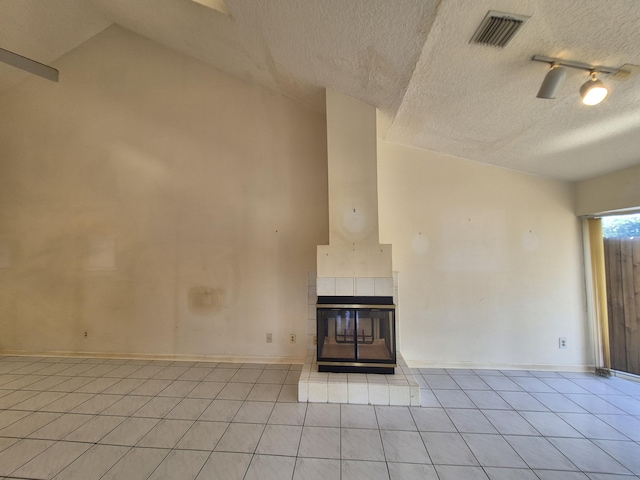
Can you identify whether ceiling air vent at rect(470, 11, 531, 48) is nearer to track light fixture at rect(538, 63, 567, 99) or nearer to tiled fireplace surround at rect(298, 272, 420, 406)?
track light fixture at rect(538, 63, 567, 99)

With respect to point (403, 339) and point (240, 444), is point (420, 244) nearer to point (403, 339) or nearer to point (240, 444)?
point (403, 339)

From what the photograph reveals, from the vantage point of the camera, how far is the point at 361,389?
230cm

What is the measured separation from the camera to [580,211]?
2885 millimetres

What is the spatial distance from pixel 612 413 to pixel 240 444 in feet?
9.28

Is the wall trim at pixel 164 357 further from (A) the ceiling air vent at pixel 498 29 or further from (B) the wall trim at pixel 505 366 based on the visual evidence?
(A) the ceiling air vent at pixel 498 29

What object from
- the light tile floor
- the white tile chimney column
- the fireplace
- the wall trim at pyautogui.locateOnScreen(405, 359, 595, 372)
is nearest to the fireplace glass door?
the fireplace

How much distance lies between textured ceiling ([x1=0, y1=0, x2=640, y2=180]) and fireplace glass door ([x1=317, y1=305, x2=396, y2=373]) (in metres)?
1.78

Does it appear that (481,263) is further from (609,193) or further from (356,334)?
(356,334)

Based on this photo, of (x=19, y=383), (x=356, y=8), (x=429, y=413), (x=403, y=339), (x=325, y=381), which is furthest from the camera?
(x=403, y=339)

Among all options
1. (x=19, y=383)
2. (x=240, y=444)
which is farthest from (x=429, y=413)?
(x=19, y=383)

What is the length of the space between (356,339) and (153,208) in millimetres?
2844

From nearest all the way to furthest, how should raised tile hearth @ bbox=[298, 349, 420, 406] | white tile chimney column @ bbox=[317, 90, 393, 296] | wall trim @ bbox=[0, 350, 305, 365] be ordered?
raised tile hearth @ bbox=[298, 349, 420, 406], white tile chimney column @ bbox=[317, 90, 393, 296], wall trim @ bbox=[0, 350, 305, 365]

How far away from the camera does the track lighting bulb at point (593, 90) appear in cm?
145

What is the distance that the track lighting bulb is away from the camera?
1.45m
